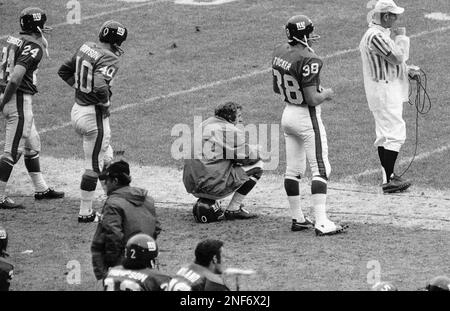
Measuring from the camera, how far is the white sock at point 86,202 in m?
11.2

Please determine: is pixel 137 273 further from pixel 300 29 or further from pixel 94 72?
pixel 94 72

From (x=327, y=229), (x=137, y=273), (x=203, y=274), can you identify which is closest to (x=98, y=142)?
(x=327, y=229)

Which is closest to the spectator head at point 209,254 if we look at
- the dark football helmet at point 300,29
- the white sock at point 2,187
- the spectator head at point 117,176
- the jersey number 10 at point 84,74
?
the spectator head at point 117,176

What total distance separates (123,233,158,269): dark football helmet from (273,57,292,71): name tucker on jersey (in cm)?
318

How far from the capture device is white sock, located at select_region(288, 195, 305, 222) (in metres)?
10.8

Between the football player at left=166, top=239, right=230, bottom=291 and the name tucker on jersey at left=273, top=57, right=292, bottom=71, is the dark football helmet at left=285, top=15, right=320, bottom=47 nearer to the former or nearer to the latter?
the name tucker on jersey at left=273, top=57, right=292, bottom=71

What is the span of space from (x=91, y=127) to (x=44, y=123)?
4062 millimetres

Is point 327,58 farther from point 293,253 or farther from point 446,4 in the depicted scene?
point 293,253

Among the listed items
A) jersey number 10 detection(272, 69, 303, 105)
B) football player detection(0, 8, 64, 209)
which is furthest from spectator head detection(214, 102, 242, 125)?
football player detection(0, 8, 64, 209)

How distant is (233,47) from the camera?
17.2m

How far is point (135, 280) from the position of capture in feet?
25.2
